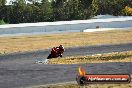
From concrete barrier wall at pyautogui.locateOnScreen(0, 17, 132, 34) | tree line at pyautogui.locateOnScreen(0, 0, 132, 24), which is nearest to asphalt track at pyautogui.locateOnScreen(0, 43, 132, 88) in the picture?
concrete barrier wall at pyautogui.locateOnScreen(0, 17, 132, 34)

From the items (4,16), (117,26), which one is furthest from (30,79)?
(4,16)

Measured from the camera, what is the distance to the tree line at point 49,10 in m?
80.4

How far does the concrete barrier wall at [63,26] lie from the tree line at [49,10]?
2509cm

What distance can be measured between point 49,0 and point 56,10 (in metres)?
13.8

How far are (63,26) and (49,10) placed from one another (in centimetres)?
2961

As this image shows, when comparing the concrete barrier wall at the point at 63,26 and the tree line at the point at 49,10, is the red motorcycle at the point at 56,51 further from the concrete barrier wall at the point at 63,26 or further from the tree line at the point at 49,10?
the tree line at the point at 49,10

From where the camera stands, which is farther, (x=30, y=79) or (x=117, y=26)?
(x=117, y=26)

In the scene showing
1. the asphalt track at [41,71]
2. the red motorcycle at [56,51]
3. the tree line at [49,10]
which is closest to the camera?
the asphalt track at [41,71]

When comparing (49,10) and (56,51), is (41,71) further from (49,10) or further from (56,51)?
(49,10)

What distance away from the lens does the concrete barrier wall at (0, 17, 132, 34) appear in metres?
51.4

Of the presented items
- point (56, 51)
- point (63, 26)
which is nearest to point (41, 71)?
point (56, 51)

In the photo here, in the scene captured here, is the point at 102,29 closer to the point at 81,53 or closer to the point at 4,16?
the point at 81,53

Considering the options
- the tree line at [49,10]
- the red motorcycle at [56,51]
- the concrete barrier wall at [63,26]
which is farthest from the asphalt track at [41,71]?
the tree line at [49,10]

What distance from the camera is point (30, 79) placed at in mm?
19375
